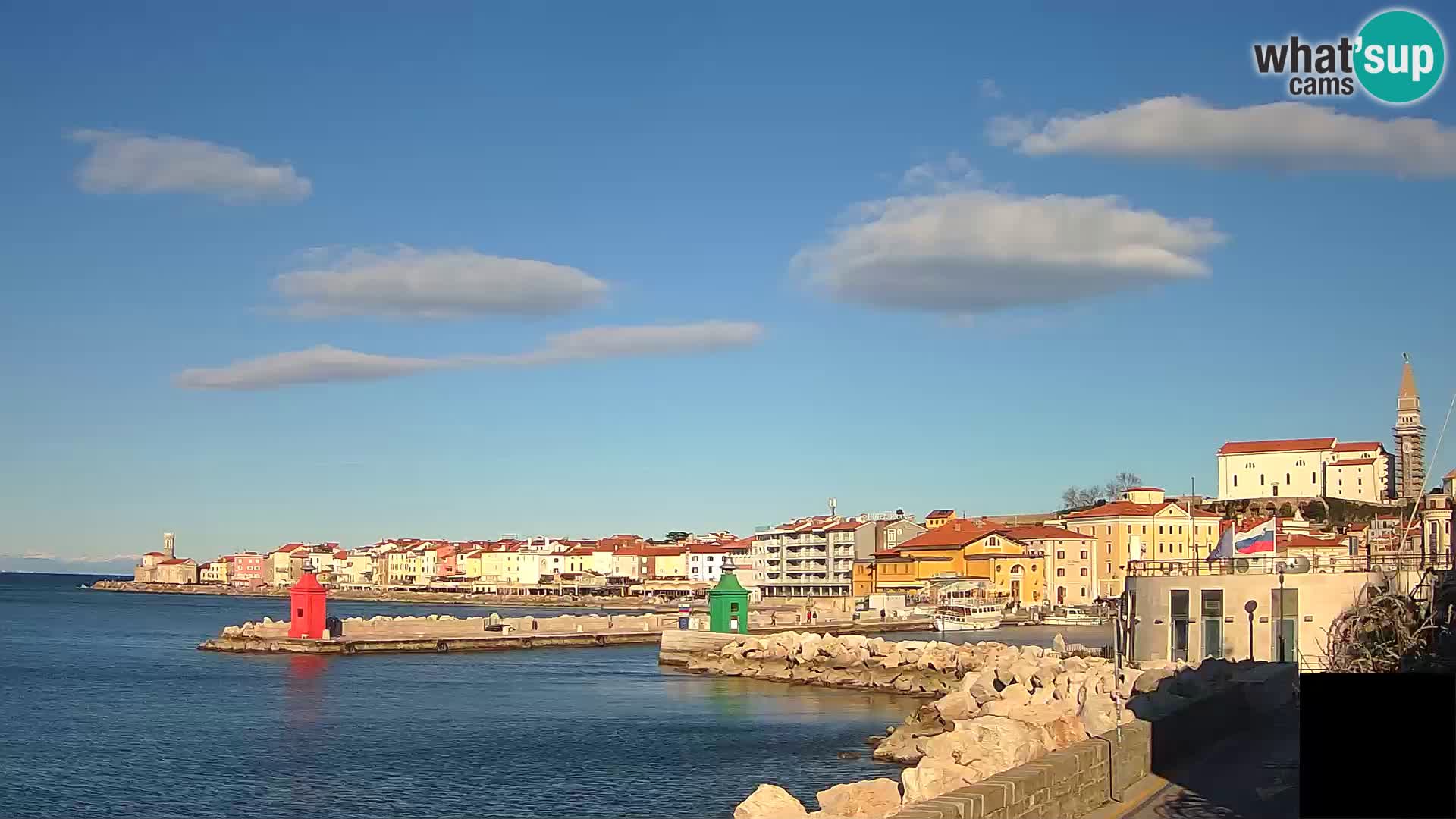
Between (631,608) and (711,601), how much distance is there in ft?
231

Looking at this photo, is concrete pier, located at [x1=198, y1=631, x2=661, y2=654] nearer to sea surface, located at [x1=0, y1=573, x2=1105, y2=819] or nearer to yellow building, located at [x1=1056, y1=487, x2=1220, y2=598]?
sea surface, located at [x1=0, y1=573, x2=1105, y2=819]

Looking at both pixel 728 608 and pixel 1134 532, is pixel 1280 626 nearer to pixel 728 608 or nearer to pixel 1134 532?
pixel 728 608

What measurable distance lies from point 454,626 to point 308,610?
9207 millimetres

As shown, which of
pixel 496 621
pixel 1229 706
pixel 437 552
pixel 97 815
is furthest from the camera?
pixel 437 552

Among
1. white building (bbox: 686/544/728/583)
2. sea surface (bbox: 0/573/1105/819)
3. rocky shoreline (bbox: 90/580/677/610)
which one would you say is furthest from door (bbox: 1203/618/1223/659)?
white building (bbox: 686/544/728/583)

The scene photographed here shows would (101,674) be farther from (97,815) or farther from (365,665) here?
(97,815)

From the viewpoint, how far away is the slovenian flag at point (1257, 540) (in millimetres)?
30469

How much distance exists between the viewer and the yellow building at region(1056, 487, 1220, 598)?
103750 mm

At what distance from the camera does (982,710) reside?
1148 inches

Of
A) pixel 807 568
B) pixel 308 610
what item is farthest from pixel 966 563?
pixel 308 610

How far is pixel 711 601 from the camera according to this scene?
63.9 meters

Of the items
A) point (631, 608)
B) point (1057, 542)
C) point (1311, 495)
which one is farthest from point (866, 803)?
point (1311, 495)

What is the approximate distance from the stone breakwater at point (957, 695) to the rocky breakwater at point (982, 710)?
0.03 metres

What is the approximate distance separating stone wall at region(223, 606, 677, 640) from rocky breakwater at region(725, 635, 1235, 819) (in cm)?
2800
